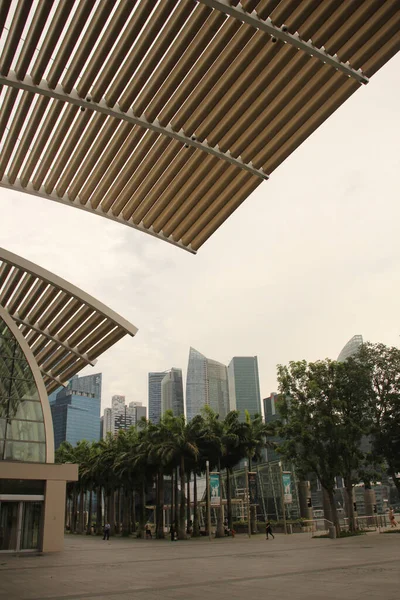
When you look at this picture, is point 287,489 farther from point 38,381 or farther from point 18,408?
point 18,408

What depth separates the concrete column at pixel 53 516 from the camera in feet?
79.0

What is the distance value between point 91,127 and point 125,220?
2957 mm

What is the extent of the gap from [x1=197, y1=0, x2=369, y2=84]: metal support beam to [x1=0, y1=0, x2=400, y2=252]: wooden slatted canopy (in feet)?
0.08

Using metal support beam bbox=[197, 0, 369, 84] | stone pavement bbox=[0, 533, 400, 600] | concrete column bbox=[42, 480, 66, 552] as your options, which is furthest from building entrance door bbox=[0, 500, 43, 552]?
metal support beam bbox=[197, 0, 369, 84]

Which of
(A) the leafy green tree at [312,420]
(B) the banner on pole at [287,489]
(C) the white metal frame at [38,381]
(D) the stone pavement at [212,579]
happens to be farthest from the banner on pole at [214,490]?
(D) the stone pavement at [212,579]

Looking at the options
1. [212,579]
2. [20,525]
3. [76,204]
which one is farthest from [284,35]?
[20,525]

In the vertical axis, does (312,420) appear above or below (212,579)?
above

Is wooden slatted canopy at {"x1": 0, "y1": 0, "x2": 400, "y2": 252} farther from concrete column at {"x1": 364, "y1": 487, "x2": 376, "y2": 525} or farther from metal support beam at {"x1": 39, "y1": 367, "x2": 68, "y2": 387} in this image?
concrete column at {"x1": 364, "y1": 487, "x2": 376, "y2": 525}

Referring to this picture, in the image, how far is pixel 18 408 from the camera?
2506 cm

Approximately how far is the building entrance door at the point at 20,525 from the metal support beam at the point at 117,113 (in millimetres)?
18194

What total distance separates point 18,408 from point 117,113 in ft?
56.9

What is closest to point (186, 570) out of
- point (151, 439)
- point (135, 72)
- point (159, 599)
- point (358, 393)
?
point (159, 599)

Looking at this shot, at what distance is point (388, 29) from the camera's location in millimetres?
9617

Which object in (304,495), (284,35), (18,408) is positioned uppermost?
(284,35)
